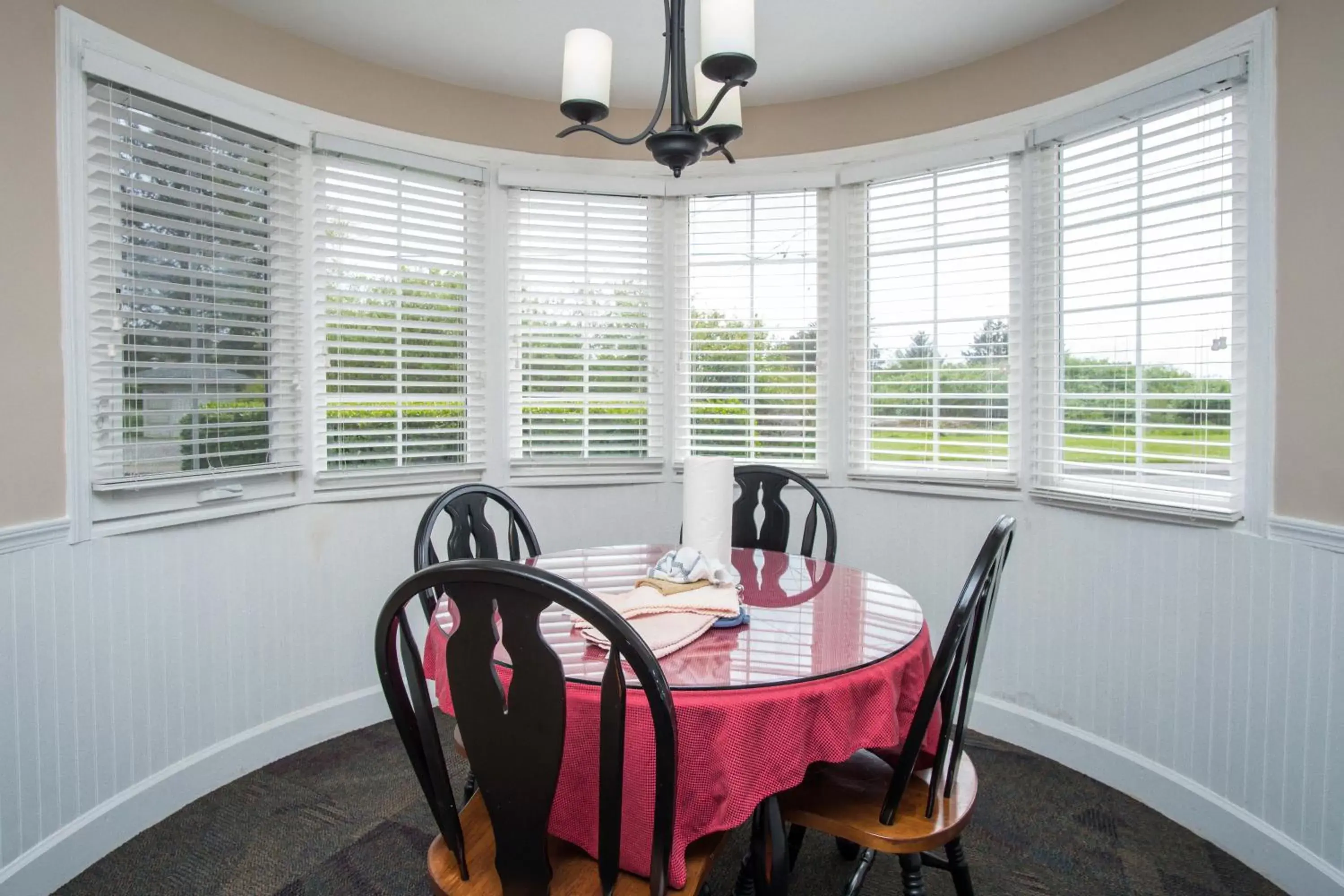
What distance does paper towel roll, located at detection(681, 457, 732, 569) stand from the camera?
74.8 inches

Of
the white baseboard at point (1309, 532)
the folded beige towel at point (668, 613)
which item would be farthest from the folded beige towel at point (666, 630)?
the white baseboard at point (1309, 532)

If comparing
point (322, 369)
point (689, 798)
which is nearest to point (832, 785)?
point (689, 798)

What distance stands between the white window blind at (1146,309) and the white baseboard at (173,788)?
2836 millimetres

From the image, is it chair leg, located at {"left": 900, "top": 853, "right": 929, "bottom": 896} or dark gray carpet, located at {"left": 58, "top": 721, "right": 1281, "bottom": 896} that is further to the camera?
dark gray carpet, located at {"left": 58, "top": 721, "right": 1281, "bottom": 896}

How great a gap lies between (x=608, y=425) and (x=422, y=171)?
1.35 metres

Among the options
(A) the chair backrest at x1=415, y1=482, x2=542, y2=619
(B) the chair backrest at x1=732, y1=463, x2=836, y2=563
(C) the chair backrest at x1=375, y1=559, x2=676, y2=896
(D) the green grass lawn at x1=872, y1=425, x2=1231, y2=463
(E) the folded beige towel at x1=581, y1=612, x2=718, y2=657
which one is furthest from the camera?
(B) the chair backrest at x1=732, y1=463, x2=836, y2=563

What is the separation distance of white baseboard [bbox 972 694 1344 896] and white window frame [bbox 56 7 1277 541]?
819 mm

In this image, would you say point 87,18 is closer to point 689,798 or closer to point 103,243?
point 103,243

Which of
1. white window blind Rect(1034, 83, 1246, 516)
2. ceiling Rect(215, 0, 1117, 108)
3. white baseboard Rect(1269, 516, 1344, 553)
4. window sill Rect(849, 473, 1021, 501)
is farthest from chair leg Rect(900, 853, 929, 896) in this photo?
ceiling Rect(215, 0, 1117, 108)

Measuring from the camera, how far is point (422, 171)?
10.3 ft

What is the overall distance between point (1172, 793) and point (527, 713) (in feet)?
7.40

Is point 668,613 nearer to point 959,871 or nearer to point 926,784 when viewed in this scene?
point 926,784

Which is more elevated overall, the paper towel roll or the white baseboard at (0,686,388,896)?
the paper towel roll

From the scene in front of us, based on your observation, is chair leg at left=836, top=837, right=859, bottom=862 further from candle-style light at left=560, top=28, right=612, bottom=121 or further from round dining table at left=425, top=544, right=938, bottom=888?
candle-style light at left=560, top=28, right=612, bottom=121
